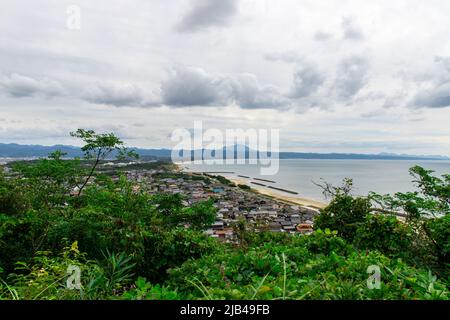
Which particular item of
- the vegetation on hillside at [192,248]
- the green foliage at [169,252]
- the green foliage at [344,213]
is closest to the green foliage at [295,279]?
the vegetation on hillside at [192,248]

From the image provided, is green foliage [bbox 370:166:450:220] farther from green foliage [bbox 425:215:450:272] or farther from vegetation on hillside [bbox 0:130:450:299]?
green foliage [bbox 425:215:450:272]

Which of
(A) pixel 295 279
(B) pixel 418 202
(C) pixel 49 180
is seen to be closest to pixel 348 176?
(B) pixel 418 202

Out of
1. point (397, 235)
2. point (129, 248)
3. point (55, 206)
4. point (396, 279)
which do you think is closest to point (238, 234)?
point (129, 248)

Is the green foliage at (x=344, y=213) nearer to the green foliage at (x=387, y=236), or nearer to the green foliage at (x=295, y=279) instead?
the green foliage at (x=387, y=236)

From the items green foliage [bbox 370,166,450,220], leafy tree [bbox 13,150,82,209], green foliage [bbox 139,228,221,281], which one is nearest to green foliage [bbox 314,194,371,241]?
green foliage [bbox 370,166,450,220]

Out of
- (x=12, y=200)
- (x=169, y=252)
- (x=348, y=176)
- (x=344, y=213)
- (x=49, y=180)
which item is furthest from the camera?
(x=348, y=176)

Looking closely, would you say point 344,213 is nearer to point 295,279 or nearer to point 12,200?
point 295,279
